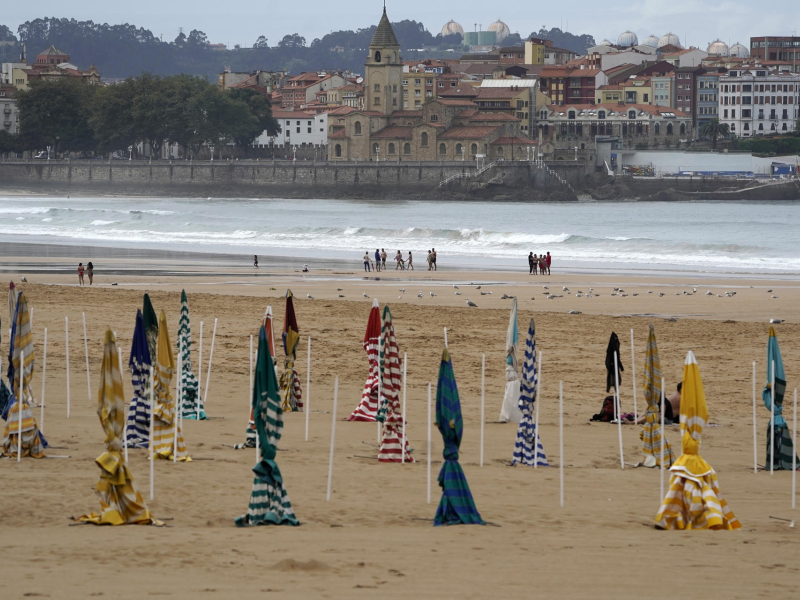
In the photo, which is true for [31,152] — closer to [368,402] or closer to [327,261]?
[327,261]

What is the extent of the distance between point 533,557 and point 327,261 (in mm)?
30414

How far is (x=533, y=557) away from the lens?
6219 millimetres

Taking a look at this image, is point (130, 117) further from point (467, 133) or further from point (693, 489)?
point (693, 489)

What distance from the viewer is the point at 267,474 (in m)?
6.82

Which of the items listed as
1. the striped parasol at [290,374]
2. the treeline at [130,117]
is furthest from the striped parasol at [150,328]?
the treeline at [130,117]

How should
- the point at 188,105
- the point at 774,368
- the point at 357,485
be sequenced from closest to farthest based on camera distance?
the point at 357,485, the point at 774,368, the point at 188,105

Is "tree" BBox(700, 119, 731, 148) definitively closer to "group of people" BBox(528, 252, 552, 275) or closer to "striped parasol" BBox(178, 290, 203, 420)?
"group of people" BBox(528, 252, 552, 275)

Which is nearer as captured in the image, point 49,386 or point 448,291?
point 49,386

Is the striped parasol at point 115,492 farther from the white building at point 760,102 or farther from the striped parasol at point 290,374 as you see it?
the white building at point 760,102

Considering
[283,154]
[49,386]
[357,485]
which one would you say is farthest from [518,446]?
[283,154]

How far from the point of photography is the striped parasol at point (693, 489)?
6.95 meters

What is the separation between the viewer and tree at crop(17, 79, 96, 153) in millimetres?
104000

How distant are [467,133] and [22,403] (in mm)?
86815

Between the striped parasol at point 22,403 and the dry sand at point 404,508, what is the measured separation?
0.60ft
